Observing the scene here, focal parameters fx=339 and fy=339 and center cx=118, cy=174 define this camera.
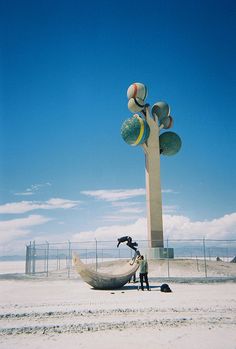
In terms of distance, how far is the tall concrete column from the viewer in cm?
2661

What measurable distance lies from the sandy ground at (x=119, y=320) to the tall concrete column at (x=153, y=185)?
11920mm

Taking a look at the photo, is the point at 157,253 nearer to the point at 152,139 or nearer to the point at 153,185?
the point at 153,185


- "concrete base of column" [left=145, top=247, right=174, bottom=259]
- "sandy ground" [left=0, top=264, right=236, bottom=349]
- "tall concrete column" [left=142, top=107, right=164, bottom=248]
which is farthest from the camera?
"tall concrete column" [left=142, top=107, right=164, bottom=248]

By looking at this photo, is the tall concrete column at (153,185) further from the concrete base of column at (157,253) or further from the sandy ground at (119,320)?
the sandy ground at (119,320)

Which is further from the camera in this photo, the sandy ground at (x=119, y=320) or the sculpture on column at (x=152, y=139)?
the sculpture on column at (x=152, y=139)

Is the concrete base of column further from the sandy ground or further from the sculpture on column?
the sandy ground

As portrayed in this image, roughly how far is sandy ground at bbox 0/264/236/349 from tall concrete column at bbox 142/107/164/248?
39.1 feet

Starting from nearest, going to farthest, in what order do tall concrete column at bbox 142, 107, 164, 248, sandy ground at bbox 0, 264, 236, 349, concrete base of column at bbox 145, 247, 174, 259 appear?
1. sandy ground at bbox 0, 264, 236, 349
2. concrete base of column at bbox 145, 247, 174, 259
3. tall concrete column at bbox 142, 107, 164, 248

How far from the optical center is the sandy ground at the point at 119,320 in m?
7.41

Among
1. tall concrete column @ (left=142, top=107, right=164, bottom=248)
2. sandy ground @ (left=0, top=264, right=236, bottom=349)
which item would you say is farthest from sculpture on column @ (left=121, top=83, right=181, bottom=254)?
sandy ground @ (left=0, top=264, right=236, bottom=349)

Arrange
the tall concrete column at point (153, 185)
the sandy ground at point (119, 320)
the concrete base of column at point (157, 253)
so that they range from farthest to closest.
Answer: the tall concrete column at point (153, 185)
the concrete base of column at point (157, 253)
the sandy ground at point (119, 320)

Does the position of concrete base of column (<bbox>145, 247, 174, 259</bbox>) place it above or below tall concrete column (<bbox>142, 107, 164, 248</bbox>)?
below

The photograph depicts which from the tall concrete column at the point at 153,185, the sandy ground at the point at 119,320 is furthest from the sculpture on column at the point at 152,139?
the sandy ground at the point at 119,320

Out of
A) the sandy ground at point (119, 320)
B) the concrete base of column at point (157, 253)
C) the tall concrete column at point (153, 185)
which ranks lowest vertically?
the sandy ground at point (119, 320)
